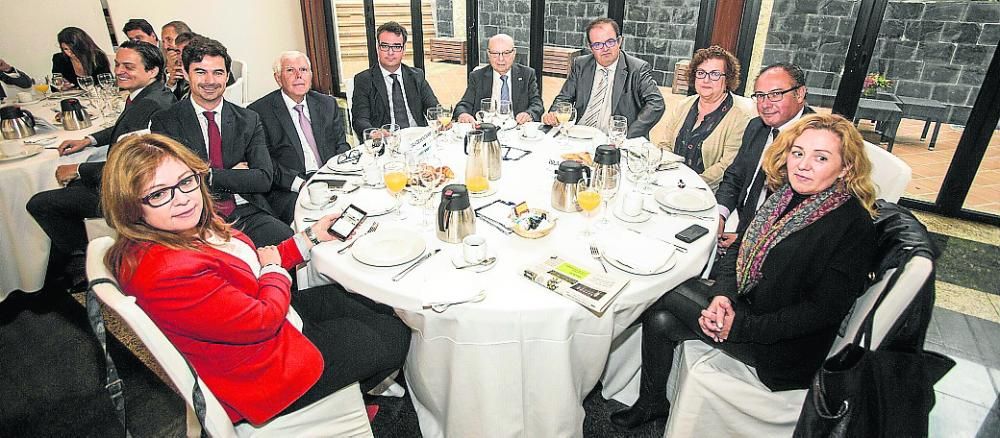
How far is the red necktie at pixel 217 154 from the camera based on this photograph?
2441 millimetres

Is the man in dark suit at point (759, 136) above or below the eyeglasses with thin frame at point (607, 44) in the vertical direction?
below

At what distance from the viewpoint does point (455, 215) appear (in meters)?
1.70

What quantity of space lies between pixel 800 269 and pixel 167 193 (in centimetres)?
177

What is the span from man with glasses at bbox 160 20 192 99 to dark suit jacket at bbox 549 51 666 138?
2.42 meters

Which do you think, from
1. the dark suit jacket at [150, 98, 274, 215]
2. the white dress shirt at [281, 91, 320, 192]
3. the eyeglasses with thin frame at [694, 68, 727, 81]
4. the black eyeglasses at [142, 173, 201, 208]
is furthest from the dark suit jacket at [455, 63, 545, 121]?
the black eyeglasses at [142, 173, 201, 208]

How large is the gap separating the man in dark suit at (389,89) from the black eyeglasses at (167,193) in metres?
2.08

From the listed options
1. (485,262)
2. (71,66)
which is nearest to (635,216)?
(485,262)

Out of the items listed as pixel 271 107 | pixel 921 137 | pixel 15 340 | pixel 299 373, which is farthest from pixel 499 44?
pixel 921 137

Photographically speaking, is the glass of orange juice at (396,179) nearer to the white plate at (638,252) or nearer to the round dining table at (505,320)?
the round dining table at (505,320)

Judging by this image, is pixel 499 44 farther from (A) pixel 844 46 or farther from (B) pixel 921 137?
(B) pixel 921 137

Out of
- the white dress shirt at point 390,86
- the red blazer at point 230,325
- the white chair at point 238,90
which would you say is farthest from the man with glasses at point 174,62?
the red blazer at point 230,325

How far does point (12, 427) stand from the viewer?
2.00 metres

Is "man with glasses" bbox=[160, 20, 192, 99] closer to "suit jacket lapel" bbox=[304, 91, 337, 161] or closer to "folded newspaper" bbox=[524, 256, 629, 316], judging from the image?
"suit jacket lapel" bbox=[304, 91, 337, 161]

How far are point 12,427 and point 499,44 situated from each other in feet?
10.4
